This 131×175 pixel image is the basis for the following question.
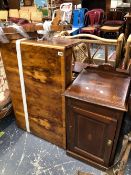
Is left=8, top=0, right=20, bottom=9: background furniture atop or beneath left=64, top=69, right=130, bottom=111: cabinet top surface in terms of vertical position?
atop

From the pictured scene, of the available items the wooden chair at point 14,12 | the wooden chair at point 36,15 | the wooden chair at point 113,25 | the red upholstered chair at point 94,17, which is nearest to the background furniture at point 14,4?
the wooden chair at point 14,12

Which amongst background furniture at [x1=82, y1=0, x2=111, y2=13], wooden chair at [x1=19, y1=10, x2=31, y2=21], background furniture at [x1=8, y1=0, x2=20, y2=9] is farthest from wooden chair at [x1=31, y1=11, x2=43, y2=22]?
background furniture at [x1=82, y1=0, x2=111, y2=13]

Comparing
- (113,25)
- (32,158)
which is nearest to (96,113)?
(32,158)

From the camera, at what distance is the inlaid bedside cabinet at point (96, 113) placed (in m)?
1.16

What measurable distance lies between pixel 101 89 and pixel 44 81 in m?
0.46

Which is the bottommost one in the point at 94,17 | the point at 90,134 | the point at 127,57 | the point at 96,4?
the point at 90,134

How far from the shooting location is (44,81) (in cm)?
139

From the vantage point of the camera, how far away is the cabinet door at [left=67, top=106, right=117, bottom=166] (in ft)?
3.99

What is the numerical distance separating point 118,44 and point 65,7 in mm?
4372

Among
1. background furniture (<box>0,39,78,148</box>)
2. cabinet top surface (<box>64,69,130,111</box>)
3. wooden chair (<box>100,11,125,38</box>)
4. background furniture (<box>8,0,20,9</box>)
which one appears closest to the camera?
cabinet top surface (<box>64,69,130,111</box>)

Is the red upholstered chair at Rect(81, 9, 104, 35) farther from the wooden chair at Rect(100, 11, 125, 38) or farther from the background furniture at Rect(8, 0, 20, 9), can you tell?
the background furniture at Rect(8, 0, 20, 9)

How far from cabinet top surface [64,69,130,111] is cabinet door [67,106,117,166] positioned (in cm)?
11

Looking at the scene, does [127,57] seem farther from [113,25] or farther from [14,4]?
[14,4]

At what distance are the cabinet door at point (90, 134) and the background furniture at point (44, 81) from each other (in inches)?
4.6
